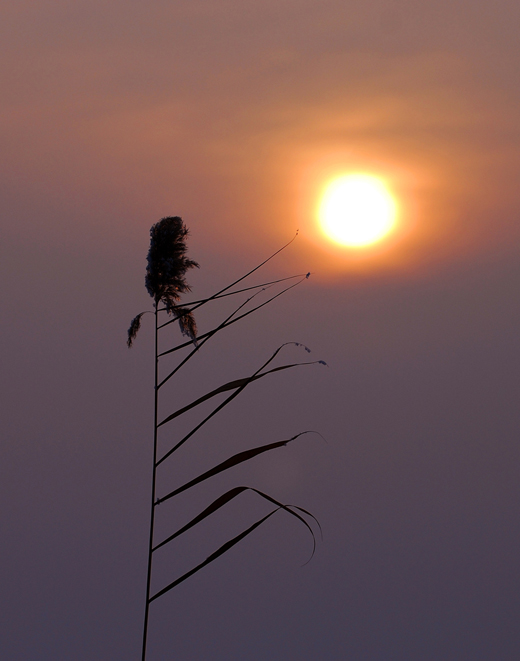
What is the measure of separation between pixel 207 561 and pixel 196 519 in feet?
0.46

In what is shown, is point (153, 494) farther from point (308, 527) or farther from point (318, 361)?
point (318, 361)

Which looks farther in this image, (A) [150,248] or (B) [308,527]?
(A) [150,248]

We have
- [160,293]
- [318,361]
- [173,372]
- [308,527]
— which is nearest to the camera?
[308,527]

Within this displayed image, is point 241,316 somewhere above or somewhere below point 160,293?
below

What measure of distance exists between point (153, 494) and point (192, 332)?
0.53 metres

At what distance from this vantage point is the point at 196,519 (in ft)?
5.11

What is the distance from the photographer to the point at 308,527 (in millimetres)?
1529

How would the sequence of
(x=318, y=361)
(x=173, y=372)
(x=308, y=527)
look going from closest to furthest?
1. (x=308, y=527)
2. (x=318, y=361)
3. (x=173, y=372)

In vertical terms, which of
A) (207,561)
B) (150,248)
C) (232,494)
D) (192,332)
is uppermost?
(150,248)

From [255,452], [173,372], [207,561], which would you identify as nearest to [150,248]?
[173,372]

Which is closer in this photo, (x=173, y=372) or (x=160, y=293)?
(x=173, y=372)

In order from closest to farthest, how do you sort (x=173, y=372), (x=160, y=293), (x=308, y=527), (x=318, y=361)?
1. (x=308, y=527)
2. (x=318, y=361)
3. (x=173, y=372)
4. (x=160, y=293)

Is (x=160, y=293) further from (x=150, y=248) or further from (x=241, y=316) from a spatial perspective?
(x=241, y=316)

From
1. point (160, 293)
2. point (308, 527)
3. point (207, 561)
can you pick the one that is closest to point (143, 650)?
point (207, 561)
